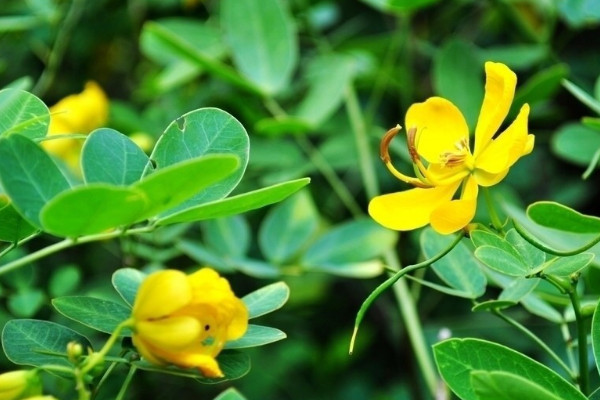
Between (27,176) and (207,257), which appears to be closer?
(27,176)

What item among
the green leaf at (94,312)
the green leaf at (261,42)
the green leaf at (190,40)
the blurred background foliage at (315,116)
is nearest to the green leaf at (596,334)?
the green leaf at (94,312)

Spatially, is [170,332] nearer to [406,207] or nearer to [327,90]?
[406,207]

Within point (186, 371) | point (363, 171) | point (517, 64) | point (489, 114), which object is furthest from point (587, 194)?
point (186, 371)

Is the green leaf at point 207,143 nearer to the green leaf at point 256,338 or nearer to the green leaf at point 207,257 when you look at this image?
the green leaf at point 256,338

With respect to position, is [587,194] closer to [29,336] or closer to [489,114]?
[489,114]

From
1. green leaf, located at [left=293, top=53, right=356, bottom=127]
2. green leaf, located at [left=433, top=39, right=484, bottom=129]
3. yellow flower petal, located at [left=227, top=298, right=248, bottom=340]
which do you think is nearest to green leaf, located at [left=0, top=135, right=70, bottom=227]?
yellow flower petal, located at [left=227, top=298, right=248, bottom=340]

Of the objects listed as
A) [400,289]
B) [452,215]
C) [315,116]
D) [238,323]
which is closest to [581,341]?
[452,215]
